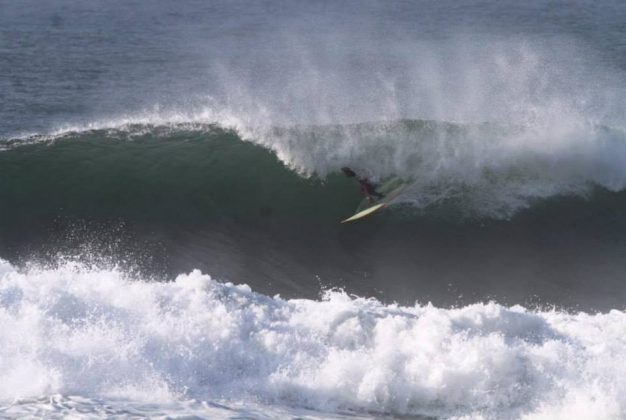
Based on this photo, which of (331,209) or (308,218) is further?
(331,209)

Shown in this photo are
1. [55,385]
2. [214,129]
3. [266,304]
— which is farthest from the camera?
[214,129]

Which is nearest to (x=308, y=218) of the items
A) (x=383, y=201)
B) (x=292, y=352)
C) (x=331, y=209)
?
(x=331, y=209)

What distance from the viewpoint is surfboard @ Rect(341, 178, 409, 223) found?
17.4 meters

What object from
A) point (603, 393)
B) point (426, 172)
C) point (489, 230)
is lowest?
point (603, 393)

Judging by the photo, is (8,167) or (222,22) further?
(222,22)

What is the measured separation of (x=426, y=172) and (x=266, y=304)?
237 inches

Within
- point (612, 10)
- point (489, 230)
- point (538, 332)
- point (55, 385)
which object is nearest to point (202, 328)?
point (55, 385)

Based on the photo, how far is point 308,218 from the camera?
58.2ft

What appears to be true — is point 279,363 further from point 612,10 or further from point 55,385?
point 612,10

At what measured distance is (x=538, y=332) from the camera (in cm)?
1352

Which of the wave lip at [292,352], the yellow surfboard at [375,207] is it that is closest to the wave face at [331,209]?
the yellow surfboard at [375,207]

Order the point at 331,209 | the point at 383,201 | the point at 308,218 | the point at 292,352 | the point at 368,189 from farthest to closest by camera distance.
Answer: the point at 331,209
the point at 308,218
the point at 383,201
the point at 368,189
the point at 292,352

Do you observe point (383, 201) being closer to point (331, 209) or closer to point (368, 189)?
point (368, 189)

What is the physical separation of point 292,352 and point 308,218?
5.19 metres
